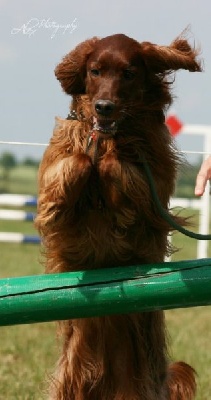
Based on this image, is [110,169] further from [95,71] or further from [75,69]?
[75,69]

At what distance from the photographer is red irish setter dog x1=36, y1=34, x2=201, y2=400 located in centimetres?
380

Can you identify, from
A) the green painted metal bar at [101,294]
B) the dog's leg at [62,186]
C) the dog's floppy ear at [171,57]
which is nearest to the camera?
the green painted metal bar at [101,294]

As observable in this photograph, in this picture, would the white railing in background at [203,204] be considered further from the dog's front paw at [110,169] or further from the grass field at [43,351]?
the dog's front paw at [110,169]

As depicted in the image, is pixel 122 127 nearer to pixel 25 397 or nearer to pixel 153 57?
pixel 153 57

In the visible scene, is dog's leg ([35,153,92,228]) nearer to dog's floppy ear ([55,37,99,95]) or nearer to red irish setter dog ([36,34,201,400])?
red irish setter dog ([36,34,201,400])

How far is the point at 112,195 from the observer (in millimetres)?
3811

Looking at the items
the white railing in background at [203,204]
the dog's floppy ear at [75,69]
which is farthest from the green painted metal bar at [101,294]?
the white railing in background at [203,204]

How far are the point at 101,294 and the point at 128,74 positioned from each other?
101 cm

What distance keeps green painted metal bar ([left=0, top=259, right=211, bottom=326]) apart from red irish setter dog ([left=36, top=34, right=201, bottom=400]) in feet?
1.55

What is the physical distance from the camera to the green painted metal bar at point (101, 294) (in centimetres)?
333

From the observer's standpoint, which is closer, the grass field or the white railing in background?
the grass field

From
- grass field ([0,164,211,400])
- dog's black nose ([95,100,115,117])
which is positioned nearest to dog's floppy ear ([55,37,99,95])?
dog's black nose ([95,100,115,117])

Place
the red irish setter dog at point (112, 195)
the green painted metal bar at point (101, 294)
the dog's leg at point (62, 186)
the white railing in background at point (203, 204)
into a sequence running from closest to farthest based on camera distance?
the green painted metal bar at point (101, 294) → the dog's leg at point (62, 186) → the red irish setter dog at point (112, 195) → the white railing in background at point (203, 204)

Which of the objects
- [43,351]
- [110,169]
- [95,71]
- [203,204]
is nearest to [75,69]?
[95,71]
